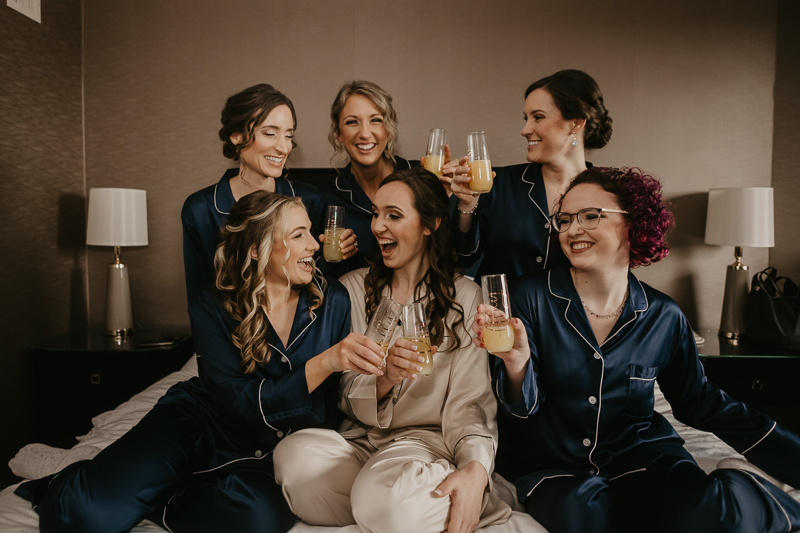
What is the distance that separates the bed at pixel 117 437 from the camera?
1.53 metres

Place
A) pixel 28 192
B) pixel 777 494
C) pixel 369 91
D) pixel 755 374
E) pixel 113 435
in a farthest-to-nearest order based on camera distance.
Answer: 1. pixel 28 192
2. pixel 755 374
3. pixel 369 91
4. pixel 113 435
5. pixel 777 494

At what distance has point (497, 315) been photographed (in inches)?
58.2

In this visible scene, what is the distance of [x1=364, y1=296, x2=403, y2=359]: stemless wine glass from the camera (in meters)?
1.47

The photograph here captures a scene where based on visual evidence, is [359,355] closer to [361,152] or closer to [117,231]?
[361,152]

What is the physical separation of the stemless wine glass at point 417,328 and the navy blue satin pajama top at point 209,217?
40.8 inches

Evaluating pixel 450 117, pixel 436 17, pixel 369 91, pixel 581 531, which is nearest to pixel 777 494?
pixel 581 531

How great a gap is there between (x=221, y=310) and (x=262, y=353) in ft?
0.74

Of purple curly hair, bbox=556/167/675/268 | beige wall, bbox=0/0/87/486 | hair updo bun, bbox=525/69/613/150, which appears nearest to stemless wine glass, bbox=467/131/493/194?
purple curly hair, bbox=556/167/675/268

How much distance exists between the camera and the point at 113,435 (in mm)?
2127

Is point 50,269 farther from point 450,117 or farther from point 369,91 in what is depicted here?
point 450,117

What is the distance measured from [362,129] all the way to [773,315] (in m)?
2.49

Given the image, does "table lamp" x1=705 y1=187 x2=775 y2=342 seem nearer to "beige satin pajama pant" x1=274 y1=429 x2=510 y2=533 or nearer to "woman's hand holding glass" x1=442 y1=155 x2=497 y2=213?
"woman's hand holding glass" x1=442 y1=155 x2=497 y2=213

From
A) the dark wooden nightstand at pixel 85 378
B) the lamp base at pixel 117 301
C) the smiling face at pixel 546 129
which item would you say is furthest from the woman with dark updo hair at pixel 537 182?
the lamp base at pixel 117 301

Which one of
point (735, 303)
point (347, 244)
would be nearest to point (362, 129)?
point (347, 244)
